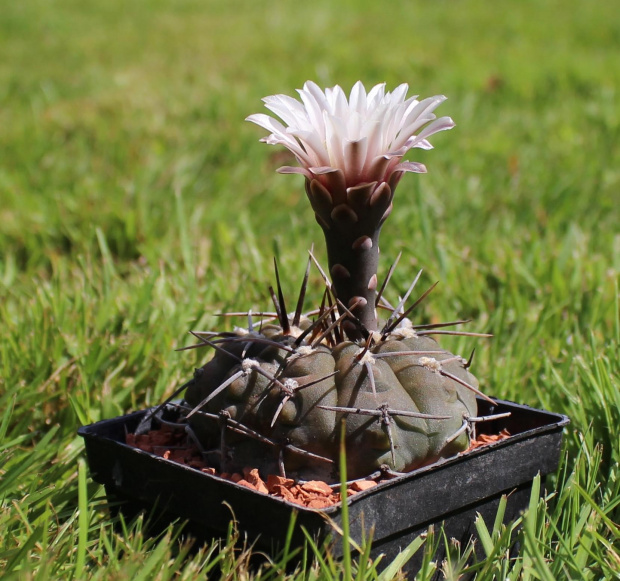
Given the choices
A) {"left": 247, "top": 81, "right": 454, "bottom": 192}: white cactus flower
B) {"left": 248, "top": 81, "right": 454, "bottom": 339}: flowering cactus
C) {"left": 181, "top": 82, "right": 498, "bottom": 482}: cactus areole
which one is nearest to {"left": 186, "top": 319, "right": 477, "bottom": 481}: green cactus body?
{"left": 181, "top": 82, "right": 498, "bottom": 482}: cactus areole

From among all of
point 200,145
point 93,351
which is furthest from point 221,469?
point 200,145

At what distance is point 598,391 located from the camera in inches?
77.3

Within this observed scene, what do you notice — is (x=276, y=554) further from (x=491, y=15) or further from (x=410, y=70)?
(x=491, y=15)

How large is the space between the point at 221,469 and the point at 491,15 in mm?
7634

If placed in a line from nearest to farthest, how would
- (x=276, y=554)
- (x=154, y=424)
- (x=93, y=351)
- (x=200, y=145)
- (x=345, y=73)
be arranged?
1. (x=276, y=554)
2. (x=154, y=424)
3. (x=93, y=351)
4. (x=200, y=145)
5. (x=345, y=73)

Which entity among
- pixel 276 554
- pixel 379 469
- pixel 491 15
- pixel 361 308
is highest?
pixel 491 15

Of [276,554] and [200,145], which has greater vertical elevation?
[200,145]

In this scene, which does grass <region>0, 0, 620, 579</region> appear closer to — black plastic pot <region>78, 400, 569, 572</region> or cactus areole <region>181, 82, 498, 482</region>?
black plastic pot <region>78, 400, 569, 572</region>

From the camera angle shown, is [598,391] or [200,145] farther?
[200,145]

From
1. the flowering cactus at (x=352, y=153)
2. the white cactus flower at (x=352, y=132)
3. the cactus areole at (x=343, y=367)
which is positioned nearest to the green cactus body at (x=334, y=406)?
the cactus areole at (x=343, y=367)

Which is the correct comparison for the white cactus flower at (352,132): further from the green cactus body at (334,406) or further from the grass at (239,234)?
the grass at (239,234)

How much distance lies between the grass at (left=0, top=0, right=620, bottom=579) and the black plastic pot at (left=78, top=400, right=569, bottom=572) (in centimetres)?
5

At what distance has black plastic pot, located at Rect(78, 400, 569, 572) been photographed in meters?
1.42

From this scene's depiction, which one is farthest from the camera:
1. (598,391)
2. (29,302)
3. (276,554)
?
(29,302)
